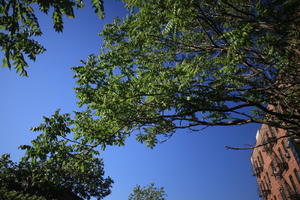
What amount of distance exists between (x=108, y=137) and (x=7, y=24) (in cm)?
503

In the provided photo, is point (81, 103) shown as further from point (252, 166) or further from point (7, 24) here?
point (252, 166)

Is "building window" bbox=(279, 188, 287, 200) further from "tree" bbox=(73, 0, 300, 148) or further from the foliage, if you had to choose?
the foliage

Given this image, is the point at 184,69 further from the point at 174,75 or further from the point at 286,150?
the point at 286,150

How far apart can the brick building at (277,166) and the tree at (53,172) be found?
18.9m

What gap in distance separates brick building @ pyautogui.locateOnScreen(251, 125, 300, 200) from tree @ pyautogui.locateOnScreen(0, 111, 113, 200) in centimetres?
1886

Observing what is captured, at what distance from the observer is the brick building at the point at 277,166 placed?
23720mm

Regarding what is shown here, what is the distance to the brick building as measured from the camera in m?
23.7

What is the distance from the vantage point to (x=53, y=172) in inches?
301

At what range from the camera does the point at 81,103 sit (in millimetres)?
7062

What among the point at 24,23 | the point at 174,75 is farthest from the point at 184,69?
the point at 24,23

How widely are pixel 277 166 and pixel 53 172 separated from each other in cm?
3117

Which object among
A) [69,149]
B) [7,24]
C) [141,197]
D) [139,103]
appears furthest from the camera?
[141,197]

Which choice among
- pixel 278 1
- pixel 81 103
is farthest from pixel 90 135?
pixel 278 1

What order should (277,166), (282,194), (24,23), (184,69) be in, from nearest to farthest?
(24,23) < (184,69) < (282,194) < (277,166)
